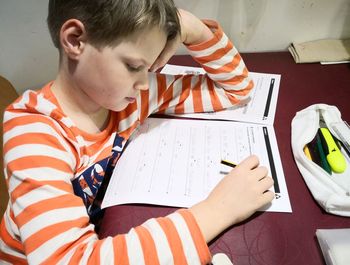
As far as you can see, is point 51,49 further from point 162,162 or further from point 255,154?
point 255,154

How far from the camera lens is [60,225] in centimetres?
40

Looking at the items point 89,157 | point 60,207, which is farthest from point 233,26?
point 60,207

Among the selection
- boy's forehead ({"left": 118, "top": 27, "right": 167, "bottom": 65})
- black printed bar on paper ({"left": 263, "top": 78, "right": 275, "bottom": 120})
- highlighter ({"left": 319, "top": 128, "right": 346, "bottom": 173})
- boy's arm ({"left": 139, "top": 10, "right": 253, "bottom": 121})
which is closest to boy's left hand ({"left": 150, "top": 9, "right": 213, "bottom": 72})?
boy's arm ({"left": 139, "top": 10, "right": 253, "bottom": 121})

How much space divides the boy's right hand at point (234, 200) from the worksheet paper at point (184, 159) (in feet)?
0.09

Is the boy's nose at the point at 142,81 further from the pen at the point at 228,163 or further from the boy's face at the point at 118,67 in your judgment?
the pen at the point at 228,163

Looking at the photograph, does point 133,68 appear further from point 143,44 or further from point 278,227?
point 278,227

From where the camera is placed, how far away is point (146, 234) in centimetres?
42

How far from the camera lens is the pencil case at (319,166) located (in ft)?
1.56

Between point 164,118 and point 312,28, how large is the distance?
A: 1.77 feet

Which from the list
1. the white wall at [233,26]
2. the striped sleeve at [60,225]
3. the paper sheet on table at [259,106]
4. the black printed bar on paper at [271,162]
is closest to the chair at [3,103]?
the white wall at [233,26]

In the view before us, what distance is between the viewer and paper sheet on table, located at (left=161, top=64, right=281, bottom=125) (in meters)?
0.69

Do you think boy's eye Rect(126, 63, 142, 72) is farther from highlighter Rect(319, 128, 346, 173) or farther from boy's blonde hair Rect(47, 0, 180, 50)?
highlighter Rect(319, 128, 346, 173)

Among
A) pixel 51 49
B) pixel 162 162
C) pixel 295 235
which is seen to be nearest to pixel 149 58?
pixel 162 162

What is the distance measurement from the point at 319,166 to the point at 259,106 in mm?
228
